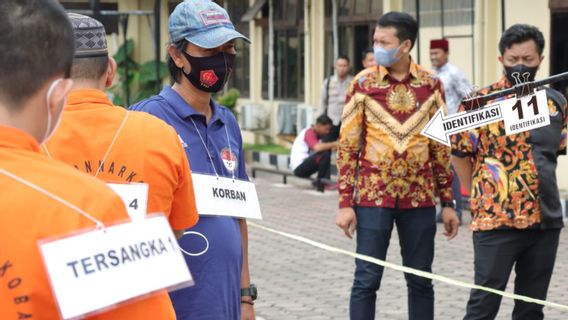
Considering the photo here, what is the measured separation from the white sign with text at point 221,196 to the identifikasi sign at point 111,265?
6.42ft

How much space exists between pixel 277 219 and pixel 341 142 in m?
7.88

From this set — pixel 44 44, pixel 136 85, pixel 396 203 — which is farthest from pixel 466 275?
pixel 136 85

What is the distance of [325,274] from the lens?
1041cm

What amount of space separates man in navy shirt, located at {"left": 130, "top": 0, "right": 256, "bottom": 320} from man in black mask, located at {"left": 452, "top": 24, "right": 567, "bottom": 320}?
1724 mm

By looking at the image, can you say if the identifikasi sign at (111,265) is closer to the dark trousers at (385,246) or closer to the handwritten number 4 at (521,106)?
the handwritten number 4 at (521,106)

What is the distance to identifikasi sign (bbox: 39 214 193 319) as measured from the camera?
7.27ft

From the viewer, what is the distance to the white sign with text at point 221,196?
4496 millimetres

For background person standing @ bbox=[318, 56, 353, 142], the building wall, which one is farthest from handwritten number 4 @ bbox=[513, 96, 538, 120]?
background person standing @ bbox=[318, 56, 353, 142]

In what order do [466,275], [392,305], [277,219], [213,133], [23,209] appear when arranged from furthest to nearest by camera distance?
1. [277,219]
2. [466,275]
3. [392,305]
4. [213,133]
5. [23,209]

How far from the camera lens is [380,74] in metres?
6.84

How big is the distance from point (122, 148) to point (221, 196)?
1.02 meters

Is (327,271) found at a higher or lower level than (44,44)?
lower

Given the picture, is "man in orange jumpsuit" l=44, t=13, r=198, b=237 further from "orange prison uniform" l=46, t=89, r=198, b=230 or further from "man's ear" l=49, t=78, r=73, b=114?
"man's ear" l=49, t=78, r=73, b=114

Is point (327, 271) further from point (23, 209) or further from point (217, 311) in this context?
point (23, 209)
